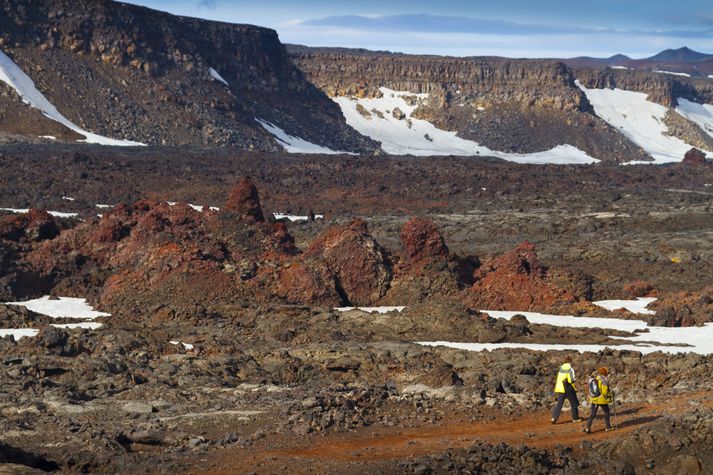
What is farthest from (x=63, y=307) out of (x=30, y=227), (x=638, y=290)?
(x=638, y=290)

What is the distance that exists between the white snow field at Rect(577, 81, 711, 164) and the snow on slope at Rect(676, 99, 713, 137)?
4.57 metres

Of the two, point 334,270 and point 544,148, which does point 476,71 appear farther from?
point 334,270

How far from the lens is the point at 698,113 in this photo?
156 metres

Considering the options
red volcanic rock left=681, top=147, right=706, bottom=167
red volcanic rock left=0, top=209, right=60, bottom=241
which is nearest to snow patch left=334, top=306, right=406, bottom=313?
red volcanic rock left=0, top=209, right=60, bottom=241

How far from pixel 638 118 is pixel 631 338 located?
123 m

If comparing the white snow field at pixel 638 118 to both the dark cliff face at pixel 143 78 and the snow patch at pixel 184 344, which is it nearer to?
the dark cliff face at pixel 143 78

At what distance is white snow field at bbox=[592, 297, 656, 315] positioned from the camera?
3058 centimetres

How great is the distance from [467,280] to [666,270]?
972 cm

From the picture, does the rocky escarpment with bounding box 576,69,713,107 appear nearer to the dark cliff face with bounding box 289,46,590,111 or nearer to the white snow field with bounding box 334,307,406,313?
the dark cliff face with bounding box 289,46,590,111

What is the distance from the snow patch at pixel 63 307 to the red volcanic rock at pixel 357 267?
5.38 metres

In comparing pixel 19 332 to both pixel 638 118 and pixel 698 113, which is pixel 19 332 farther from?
pixel 698 113

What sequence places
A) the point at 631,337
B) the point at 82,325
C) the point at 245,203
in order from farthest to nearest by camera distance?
1. the point at 245,203
2. the point at 631,337
3. the point at 82,325

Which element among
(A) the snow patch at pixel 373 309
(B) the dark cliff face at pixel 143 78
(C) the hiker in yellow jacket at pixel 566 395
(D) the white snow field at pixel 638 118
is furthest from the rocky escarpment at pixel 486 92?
(C) the hiker in yellow jacket at pixel 566 395

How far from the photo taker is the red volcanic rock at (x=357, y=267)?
99.2 ft
